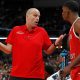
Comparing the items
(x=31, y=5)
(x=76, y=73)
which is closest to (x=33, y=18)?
(x=76, y=73)

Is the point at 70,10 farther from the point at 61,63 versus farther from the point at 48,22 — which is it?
the point at 48,22

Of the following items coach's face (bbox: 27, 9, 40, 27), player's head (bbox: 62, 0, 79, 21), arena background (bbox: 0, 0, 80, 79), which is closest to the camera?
player's head (bbox: 62, 0, 79, 21)

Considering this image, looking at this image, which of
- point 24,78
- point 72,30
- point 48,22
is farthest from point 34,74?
point 48,22

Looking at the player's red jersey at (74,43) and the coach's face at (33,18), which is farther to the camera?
the coach's face at (33,18)

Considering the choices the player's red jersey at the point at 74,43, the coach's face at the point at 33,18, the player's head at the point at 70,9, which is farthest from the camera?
the coach's face at the point at 33,18

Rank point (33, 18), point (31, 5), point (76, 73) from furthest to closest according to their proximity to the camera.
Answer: point (31, 5) < point (33, 18) < point (76, 73)

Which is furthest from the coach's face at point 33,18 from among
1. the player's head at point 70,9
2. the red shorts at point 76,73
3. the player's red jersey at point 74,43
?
the red shorts at point 76,73

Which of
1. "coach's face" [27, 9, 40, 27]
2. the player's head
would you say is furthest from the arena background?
the player's head

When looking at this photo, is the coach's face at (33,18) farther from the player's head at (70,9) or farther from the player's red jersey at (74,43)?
the player's red jersey at (74,43)

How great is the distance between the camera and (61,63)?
496 cm

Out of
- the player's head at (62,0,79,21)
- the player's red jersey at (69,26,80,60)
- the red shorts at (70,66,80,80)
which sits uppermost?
the player's head at (62,0,79,21)

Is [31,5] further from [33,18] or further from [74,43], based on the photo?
[74,43]

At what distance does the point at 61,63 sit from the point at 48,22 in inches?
498

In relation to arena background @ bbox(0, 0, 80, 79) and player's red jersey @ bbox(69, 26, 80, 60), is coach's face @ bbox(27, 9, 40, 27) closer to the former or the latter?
player's red jersey @ bbox(69, 26, 80, 60)
